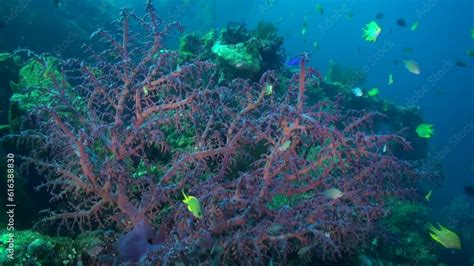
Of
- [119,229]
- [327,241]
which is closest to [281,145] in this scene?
[327,241]

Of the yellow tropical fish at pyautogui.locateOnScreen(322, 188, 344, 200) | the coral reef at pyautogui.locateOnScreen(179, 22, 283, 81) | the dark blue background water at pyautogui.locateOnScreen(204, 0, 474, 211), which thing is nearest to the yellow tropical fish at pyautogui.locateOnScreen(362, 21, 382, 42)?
the coral reef at pyautogui.locateOnScreen(179, 22, 283, 81)

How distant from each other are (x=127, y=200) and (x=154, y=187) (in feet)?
1.16

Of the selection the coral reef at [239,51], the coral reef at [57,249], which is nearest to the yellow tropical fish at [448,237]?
the coral reef at [239,51]

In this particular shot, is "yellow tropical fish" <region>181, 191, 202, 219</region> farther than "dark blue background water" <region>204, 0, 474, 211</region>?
No

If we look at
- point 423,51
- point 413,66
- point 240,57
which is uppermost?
point 423,51

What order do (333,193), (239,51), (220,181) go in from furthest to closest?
(239,51) < (220,181) < (333,193)

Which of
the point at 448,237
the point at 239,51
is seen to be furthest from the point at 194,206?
the point at 239,51

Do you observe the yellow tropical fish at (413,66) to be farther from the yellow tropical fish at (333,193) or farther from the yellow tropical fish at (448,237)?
the yellow tropical fish at (333,193)

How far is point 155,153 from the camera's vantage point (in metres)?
5.65

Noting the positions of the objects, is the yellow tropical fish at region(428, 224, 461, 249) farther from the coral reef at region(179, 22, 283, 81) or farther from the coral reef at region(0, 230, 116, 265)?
the coral reef at region(0, 230, 116, 265)

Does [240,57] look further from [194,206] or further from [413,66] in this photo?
[413,66]

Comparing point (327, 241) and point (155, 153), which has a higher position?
point (155, 153)

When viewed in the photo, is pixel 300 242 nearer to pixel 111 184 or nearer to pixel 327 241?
pixel 327 241

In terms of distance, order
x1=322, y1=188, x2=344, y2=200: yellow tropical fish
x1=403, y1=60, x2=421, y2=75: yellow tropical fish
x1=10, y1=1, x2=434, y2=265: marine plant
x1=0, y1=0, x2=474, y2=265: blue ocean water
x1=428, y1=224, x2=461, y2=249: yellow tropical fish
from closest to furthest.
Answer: x1=10, y1=1, x2=434, y2=265: marine plant < x1=322, y1=188, x2=344, y2=200: yellow tropical fish < x1=428, y1=224, x2=461, y2=249: yellow tropical fish < x1=403, y1=60, x2=421, y2=75: yellow tropical fish < x1=0, y1=0, x2=474, y2=265: blue ocean water
